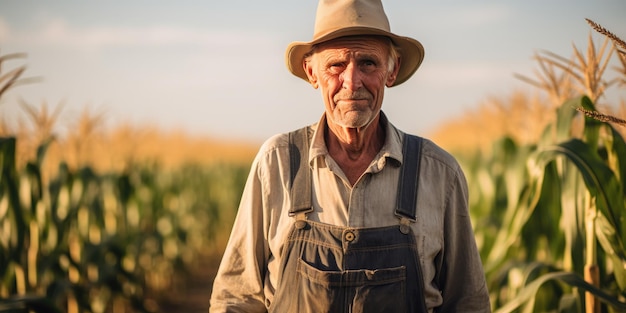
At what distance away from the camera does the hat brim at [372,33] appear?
88.3 inches

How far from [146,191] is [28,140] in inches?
140

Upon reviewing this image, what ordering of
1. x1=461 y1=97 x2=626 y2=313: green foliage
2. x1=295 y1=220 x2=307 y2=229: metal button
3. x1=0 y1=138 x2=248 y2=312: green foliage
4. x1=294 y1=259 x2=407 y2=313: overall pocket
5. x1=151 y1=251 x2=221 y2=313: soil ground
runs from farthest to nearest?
x1=151 y1=251 x2=221 y2=313: soil ground < x1=0 y1=138 x2=248 y2=312: green foliage < x1=461 y1=97 x2=626 y2=313: green foliage < x1=295 y1=220 x2=307 y2=229: metal button < x1=294 y1=259 x2=407 y2=313: overall pocket

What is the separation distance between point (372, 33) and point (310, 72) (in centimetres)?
33

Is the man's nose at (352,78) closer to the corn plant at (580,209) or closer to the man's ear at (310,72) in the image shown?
the man's ear at (310,72)

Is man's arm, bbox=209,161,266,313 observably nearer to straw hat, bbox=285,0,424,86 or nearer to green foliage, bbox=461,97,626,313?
straw hat, bbox=285,0,424,86

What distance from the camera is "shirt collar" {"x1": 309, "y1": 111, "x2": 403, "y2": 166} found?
7.37 feet

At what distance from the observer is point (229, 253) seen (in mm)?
2318

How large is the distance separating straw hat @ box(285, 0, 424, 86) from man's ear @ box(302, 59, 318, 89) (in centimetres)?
4

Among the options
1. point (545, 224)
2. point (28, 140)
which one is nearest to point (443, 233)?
point (545, 224)

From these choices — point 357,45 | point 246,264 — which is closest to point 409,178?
point 357,45

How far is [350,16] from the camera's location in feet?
7.36

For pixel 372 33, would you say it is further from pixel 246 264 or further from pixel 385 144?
pixel 246 264

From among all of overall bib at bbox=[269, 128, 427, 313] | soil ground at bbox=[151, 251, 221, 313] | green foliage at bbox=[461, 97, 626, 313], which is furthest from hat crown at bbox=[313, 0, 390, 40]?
soil ground at bbox=[151, 251, 221, 313]

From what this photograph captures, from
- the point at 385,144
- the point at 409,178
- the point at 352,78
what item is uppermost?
the point at 352,78
